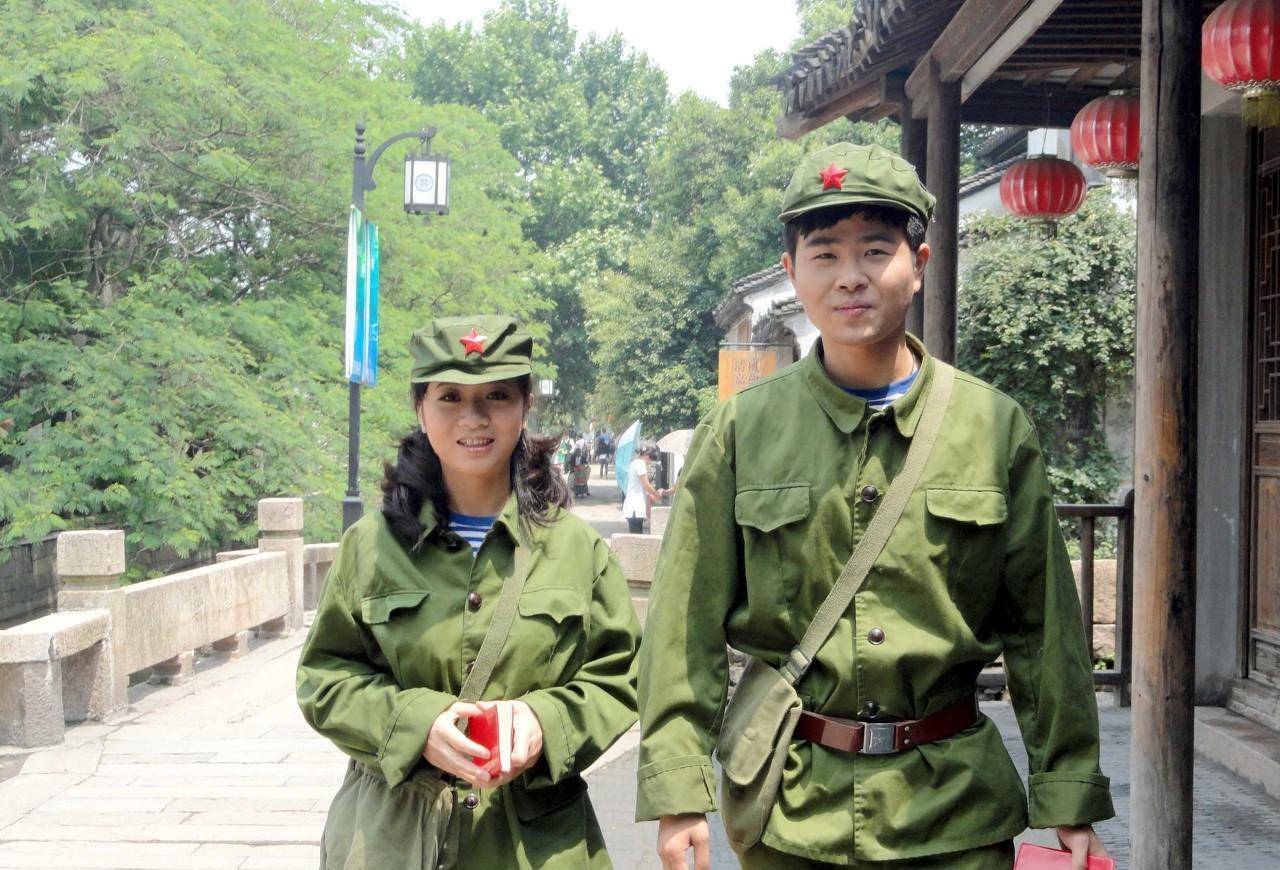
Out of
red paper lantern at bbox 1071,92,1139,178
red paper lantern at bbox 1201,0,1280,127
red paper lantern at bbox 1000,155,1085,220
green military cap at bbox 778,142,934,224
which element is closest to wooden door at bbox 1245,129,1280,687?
red paper lantern at bbox 1071,92,1139,178

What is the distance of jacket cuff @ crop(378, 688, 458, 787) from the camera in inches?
108

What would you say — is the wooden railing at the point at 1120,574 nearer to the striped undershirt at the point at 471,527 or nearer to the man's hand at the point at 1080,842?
the striped undershirt at the point at 471,527

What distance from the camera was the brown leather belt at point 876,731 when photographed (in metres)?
2.48

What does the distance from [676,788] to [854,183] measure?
3.50 ft

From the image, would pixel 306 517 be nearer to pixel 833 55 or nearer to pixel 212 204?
pixel 212 204

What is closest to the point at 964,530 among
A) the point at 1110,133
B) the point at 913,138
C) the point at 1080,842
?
the point at 1080,842

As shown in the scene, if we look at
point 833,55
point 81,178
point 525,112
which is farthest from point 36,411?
point 525,112

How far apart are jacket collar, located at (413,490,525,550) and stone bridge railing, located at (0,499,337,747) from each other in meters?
5.68

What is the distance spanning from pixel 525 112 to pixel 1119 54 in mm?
46100

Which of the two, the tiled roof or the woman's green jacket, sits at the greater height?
the tiled roof

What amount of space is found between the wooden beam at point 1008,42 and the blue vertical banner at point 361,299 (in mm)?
7553

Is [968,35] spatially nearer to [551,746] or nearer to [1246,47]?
[1246,47]

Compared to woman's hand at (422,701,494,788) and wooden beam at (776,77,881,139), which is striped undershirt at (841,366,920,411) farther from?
wooden beam at (776,77,881,139)

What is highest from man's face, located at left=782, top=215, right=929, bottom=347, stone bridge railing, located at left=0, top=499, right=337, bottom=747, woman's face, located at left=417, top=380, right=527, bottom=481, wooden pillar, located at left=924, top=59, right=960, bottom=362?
wooden pillar, located at left=924, top=59, right=960, bottom=362
